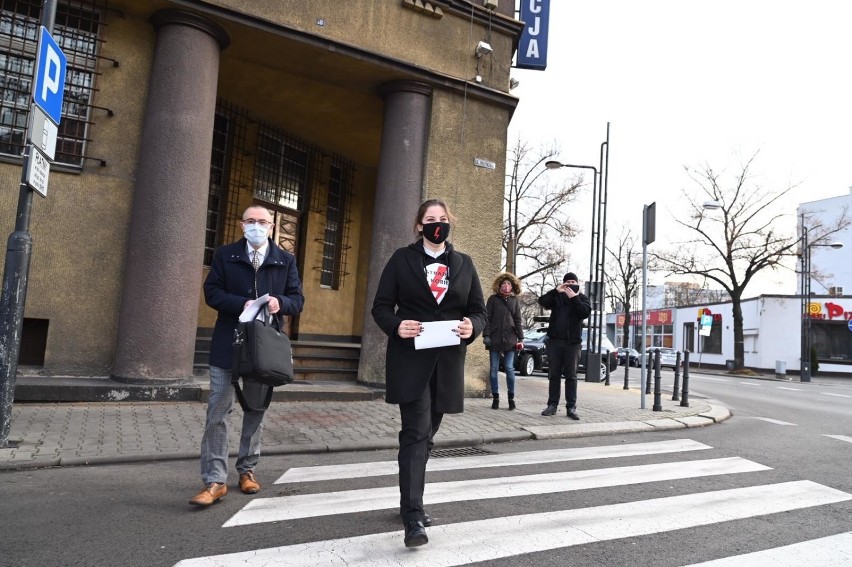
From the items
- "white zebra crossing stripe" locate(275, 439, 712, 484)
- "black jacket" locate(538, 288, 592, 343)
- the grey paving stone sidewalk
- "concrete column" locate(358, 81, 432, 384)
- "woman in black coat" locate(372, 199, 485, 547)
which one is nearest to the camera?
"woman in black coat" locate(372, 199, 485, 547)

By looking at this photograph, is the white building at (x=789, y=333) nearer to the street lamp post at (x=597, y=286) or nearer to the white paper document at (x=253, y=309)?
the street lamp post at (x=597, y=286)

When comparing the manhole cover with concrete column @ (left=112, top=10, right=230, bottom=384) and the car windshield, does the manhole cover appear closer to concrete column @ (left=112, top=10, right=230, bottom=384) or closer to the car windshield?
concrete column @ (left=112, top=10, right=230, bottom=384)

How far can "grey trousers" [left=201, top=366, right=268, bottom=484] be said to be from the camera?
4.21 meters

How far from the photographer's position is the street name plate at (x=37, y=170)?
5492 millimetres

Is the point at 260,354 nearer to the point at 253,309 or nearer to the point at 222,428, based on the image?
the point at 253,309

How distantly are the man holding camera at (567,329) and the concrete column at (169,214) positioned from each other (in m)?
5.01

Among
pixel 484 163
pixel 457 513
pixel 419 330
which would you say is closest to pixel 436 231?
pixel 419 330

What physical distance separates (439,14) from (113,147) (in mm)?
5697

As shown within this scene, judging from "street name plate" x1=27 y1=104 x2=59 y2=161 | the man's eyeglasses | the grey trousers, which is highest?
"street name plate" x1=27 y1=104 x2=59 y2=161

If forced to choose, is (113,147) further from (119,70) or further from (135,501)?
(135,501)

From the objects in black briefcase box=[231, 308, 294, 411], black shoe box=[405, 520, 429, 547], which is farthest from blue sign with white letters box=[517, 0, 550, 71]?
black shoe box=[405, 520, 429, 547]

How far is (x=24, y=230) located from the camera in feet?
18.4

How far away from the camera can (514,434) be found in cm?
732

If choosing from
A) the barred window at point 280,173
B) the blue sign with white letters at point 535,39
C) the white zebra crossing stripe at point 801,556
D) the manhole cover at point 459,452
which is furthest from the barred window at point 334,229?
the white zebra crossing stripe at point 801,556
